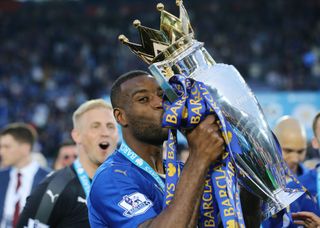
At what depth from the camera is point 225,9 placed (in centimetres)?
2595

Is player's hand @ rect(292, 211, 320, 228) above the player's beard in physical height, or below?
below

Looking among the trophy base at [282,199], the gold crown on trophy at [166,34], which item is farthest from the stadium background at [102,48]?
the trophy base at [282,199]

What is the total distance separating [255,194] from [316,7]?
2390cm

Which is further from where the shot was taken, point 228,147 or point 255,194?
point 255,194

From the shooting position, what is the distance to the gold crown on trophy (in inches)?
105

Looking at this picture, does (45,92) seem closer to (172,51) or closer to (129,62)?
(129,62)

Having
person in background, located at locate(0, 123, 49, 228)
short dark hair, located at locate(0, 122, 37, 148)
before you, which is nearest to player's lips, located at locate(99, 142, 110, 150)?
person in background, located at locate(0, 123, 49, 228)

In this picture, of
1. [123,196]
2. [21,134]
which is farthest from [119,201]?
[21,134]

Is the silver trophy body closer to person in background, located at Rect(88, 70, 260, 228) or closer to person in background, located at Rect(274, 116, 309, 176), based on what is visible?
person in background, located at Rect(88, 70, 260, 228)

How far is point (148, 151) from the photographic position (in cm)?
310

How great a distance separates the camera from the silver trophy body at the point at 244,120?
99.8 inches

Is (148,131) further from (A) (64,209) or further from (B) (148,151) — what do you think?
(A) (64,209)

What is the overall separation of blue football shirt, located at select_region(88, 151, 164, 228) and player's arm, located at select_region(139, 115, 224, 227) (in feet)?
0.60

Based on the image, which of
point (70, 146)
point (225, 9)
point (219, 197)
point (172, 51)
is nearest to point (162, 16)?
point (172, 51)
